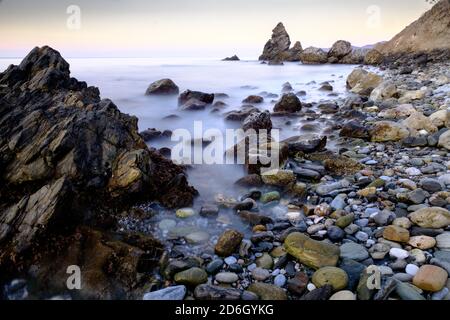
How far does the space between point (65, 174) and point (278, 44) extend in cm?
6097

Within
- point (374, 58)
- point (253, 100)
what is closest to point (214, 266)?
point (253, 100)

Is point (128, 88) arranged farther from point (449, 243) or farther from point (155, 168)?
point (449, 243)

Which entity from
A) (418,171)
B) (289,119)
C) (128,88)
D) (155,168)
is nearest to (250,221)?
(155,168)

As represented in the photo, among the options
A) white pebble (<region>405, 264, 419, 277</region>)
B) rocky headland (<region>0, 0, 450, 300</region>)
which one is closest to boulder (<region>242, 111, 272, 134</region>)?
rocky headland (<region>0, 0, 450, 300</region>)

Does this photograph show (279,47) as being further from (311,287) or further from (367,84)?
(311,287)

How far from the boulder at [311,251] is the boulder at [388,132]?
4.86 m

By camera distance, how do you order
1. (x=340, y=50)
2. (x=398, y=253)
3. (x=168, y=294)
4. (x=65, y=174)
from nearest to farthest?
1. (x=168, y=294)
2. (x=398, y=253)
3. (x=65, y=174)
4. (x=340, y=50)

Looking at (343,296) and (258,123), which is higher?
(258,123)

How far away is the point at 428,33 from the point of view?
3127cm

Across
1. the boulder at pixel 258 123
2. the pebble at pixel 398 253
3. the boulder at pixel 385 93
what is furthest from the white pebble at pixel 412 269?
the boulder at pixel 385 93

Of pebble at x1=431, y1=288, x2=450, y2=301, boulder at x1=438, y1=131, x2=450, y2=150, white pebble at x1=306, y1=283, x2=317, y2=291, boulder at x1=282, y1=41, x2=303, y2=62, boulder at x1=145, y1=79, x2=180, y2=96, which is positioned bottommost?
white pebble at x1=306, y1=283, x2=317, y2=291

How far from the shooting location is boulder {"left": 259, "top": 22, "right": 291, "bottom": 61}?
2372 inches

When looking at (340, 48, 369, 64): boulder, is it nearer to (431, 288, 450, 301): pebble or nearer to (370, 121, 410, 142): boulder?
(370, 121, 410, 142): boulder

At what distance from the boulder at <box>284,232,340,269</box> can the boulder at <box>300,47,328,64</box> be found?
158 ft
